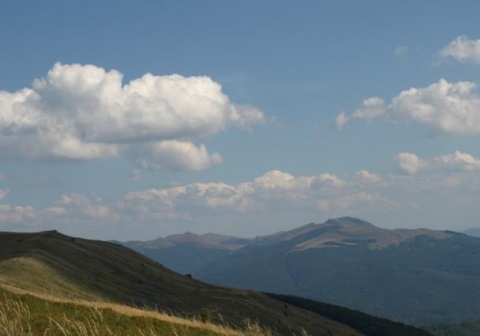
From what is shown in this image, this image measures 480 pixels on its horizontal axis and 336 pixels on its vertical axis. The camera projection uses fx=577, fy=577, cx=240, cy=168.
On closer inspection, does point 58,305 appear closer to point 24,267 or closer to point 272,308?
point 24,267

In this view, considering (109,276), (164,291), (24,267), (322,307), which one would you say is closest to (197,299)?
(164,291)

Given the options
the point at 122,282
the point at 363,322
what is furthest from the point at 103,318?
the point at 363,322

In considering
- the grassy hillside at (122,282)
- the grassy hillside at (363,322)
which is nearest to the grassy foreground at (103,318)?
the grassy hillside at (122,282)

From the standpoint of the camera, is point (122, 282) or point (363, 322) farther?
point (363, 322)

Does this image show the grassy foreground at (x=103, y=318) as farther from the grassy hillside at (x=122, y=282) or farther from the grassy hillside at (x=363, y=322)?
the grassy hillside at (x=363, y=322)

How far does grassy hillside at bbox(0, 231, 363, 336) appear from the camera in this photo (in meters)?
82.8

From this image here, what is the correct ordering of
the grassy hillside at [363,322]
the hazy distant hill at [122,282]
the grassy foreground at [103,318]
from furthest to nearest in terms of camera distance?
the grassy hillside at [363,322] < the hazy distant hill at [122,282] < the grassy foreground at [103,318]

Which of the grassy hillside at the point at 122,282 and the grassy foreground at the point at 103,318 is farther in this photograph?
the grassy hillside at the point at 122,282

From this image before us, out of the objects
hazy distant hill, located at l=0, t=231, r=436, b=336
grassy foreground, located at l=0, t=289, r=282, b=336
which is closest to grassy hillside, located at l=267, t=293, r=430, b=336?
hazy distant hill, located at l=0, t=231, r=436, b=336

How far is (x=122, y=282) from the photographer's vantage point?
10494 centimetres

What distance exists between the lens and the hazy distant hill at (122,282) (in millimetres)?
82750

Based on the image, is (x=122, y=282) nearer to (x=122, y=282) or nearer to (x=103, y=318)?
(x=122, y=282)

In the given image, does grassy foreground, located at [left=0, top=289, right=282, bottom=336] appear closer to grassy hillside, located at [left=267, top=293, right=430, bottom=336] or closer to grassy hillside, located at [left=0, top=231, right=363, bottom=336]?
grassy hillside, located at [left=0, top=231, right=363, bottom=336]

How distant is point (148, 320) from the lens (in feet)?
90.0
